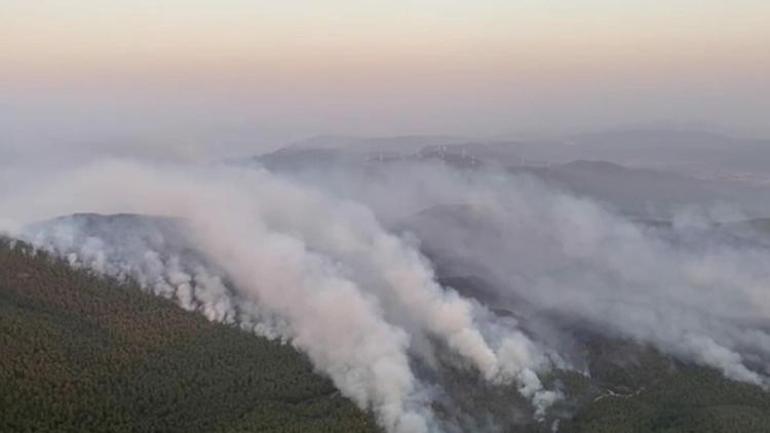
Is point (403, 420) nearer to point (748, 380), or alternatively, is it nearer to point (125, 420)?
point (125, 420)

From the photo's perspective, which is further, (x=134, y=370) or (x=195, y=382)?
(x=195, y=382)

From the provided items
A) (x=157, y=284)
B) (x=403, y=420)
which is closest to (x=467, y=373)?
(x=403, y=420)

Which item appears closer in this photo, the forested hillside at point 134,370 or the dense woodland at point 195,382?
the forested hillside at point 134,370

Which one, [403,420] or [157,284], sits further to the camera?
[157,284]

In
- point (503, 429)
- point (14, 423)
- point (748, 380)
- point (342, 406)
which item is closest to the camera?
point (14, 423)
